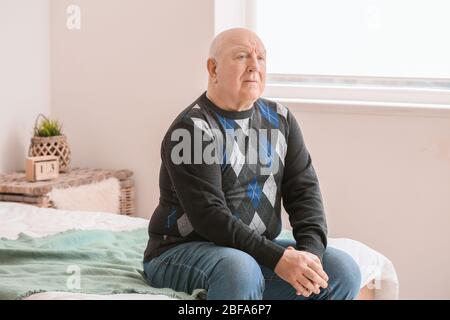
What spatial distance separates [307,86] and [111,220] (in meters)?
1.04

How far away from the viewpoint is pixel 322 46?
3424mm

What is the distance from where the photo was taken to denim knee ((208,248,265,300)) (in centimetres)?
189

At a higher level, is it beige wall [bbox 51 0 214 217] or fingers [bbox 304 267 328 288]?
beige wall [bbox 51 0 214 217]

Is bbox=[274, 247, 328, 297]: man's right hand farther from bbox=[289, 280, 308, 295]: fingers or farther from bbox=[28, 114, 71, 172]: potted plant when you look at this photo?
bbox=[28, 114, 71, 172]: potted plant

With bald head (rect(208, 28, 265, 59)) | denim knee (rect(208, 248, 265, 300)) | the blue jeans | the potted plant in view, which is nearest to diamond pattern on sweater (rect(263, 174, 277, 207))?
the blue jeans

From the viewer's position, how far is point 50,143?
3482mm

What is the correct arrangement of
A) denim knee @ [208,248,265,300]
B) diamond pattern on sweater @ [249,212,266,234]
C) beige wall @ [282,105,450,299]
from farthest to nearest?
beige wall @ [282,105,450,299]
diamond pattern on sweater @ [249,212,266,234]
denim knee @ [208,248,265,300]

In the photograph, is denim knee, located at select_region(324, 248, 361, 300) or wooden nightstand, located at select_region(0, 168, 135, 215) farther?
wooden nightstand, located at select_region(0, 168, 135, 215)

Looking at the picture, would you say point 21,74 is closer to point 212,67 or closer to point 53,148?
point 53,148

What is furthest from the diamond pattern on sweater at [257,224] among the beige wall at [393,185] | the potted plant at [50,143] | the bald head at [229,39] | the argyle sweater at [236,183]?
the potted plant at [50,143]

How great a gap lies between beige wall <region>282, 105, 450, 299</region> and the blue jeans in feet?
3.60

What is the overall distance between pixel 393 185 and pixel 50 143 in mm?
1378

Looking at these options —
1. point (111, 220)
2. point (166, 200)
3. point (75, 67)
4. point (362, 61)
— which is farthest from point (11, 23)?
point (166, 200)

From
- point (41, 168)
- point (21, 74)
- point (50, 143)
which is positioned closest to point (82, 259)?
point (41, 168)
